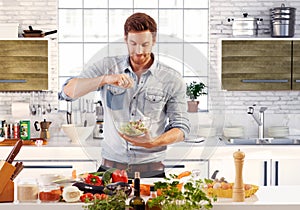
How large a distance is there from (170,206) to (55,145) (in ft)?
11.0

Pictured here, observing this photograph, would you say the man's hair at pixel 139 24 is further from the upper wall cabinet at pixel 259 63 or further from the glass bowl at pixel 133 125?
the upper wall cabinet at pixel 259 63

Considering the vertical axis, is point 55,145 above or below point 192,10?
below

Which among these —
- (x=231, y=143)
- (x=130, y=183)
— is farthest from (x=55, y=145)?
(x=130, y=183)

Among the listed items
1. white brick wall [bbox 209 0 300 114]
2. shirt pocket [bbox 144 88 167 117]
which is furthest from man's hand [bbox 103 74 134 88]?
white brick wall [bbox 209 0 300 114]

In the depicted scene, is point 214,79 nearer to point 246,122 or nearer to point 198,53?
point 246,122

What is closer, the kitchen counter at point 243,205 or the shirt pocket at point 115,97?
the kitchen counter at point 243,205

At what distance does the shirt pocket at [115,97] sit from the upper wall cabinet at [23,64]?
2.88 m

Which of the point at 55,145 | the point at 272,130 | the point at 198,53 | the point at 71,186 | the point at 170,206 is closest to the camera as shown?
the point at 170,206

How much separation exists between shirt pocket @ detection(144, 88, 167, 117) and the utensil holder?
0.84 metres

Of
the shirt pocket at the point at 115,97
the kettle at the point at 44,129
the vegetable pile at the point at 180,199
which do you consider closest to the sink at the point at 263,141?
the kettle at the point at 44,129

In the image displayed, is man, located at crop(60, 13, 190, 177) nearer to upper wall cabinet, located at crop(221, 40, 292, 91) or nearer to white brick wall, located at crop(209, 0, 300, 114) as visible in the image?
upper wall cabinet, located at crop(221, 40, 292, 91)

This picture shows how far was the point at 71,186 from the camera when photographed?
3.18 metres

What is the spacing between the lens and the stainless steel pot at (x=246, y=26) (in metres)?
6.37

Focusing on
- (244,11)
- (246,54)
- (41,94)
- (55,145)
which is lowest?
(55,145)
